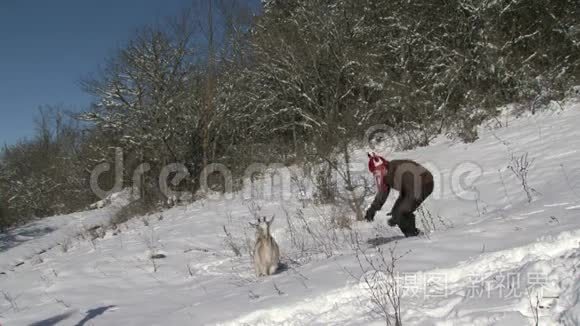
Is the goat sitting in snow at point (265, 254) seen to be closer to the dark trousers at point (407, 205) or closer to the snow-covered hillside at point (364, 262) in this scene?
the snow-covered hillside at point (364, 262)

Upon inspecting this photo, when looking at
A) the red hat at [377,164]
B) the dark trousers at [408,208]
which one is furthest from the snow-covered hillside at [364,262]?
the red hat at [377,164]

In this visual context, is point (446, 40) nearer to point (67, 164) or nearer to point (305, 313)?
point (305, 313)

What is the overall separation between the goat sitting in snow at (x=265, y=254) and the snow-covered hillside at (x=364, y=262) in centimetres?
15

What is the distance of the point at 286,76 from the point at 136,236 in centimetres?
734

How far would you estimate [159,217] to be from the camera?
46.7ft

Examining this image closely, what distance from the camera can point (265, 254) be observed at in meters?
5.91

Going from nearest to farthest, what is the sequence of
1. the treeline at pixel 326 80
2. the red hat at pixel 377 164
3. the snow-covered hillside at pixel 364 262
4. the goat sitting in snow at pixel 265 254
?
1. the snow-covered hillside at pixel 364 262
2. the goat sitting in snow at pixel 265 254
3. the red hat at pixel 377 164
4. the treeline at pixel 326 80

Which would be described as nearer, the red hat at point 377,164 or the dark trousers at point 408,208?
the dark trousers at point 408,208

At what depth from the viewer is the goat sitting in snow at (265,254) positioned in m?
5.91

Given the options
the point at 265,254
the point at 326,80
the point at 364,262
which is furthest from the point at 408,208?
the point at 326,80

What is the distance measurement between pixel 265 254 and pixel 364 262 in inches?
64.7

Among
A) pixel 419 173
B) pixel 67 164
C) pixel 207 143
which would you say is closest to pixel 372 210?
pixel 419 173

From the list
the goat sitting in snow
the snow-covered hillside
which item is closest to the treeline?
the snow-covered hillside

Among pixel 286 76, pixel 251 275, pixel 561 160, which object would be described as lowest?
pixel 251 275
